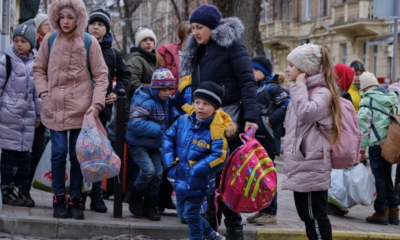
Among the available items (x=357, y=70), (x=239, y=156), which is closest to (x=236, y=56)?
(x=239, y=156)

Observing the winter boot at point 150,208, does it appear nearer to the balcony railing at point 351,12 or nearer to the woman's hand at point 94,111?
the woman's hand at point 94,111

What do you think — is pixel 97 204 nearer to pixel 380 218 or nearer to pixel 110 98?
pixel 110 98

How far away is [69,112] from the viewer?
7.65 metres

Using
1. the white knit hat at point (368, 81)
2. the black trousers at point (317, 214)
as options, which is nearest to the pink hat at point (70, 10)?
the black trousers at point (317, 214)

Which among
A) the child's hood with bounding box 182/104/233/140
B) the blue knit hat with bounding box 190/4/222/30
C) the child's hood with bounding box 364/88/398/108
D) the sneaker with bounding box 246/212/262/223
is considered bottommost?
the sneaker with bounding box 246/212/262/223

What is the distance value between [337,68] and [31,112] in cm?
349

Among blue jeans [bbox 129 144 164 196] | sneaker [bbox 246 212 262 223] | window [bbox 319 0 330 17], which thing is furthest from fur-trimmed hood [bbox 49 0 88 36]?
window [bbox 319 0 330 17]

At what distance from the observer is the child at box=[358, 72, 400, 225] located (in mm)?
9539

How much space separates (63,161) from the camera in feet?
25.3

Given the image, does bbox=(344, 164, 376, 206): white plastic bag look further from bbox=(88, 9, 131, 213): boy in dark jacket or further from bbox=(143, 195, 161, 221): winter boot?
bbox=(88, 9, 131, 213): boy in dark jacket

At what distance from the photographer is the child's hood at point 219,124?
22.4ft

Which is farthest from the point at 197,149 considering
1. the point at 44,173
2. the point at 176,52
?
the point at 176,52

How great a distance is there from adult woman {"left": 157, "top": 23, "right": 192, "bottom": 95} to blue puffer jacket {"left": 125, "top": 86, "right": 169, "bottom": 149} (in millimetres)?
814

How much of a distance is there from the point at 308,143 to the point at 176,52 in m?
2.66
